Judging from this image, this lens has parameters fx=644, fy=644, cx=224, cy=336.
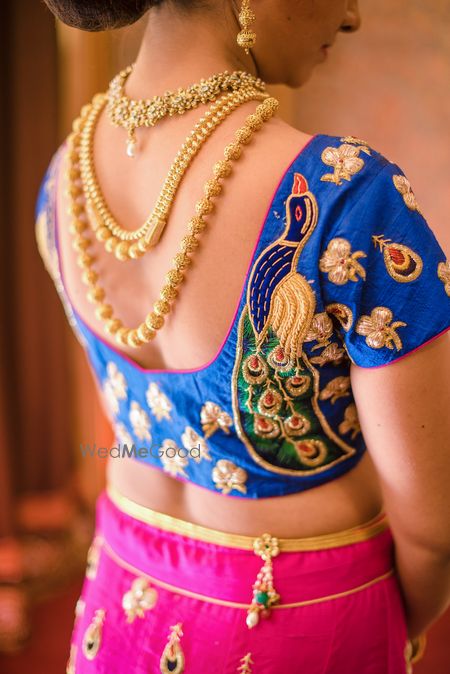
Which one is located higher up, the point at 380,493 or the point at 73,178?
the point at 73,178

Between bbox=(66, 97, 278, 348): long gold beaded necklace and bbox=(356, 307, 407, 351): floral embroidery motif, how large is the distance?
194 mm

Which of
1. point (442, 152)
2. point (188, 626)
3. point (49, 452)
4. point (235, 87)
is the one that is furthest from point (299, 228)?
point (49, 452)

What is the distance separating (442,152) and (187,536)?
1070 millimetres

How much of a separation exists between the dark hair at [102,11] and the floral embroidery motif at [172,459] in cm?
49

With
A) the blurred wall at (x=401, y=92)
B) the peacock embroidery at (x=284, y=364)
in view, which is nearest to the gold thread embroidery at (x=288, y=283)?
the peacock embroidery at (x=284, y=364)

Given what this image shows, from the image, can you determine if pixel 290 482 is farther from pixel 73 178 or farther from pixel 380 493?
pixel 73 178

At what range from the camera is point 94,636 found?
0.82 m

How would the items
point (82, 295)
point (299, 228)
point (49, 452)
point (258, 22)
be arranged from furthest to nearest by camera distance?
point (49, 452), point (82, 295), point (258, 22), point (299, 228)

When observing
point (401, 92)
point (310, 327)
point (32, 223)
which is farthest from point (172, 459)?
point (32, 223)

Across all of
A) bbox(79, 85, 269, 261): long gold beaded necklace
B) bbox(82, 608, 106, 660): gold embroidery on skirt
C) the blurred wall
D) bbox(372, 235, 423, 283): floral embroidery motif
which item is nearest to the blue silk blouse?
bbox(372, 235, 423, 283): floral embroidery motif

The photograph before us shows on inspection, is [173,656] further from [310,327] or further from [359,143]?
[359,143]

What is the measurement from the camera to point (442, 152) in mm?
1446

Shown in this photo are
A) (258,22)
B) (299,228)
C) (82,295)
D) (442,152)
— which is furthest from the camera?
(442,152)

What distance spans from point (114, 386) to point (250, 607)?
32cm
